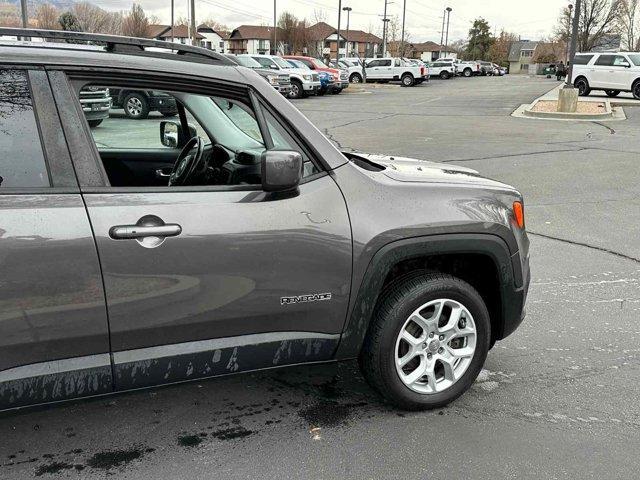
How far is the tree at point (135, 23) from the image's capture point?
87.2 meters

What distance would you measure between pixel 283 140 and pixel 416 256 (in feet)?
2.80

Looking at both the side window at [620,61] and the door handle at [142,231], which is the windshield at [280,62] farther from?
the door handle at [142,231]

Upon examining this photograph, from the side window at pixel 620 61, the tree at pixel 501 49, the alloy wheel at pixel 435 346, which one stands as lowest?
the alloy wheel at pixel 435 346

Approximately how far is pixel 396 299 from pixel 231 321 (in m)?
0.83

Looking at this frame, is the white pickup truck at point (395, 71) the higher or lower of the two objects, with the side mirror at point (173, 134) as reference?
higher

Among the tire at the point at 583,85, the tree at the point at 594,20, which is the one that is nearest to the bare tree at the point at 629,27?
the tree at the point at 594,20

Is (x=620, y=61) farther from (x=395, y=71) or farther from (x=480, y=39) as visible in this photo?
(x=480, y=39)

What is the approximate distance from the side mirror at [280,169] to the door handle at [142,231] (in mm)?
420

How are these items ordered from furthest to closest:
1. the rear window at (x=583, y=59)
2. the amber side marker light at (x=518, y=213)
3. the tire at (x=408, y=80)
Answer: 1. the tire at (x=408, y=80)
2. the rear window at (x=583, y=59)
3. the amber side marker light at (x=518, y=213)

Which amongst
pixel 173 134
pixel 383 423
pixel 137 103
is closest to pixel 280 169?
pixel 137 103

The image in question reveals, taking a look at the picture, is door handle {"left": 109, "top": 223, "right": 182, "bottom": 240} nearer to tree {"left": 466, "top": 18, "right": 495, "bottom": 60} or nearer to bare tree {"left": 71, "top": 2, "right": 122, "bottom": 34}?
bare tree {"left": 71, "top": 2, "right": 122, "bottom": 34}

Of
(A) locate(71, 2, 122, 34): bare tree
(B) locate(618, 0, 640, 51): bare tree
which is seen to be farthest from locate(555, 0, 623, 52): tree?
(A) locate(71, 2, 122, 34): bare tree

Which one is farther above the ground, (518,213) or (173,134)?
(173,134)

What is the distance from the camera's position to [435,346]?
3.19 m
